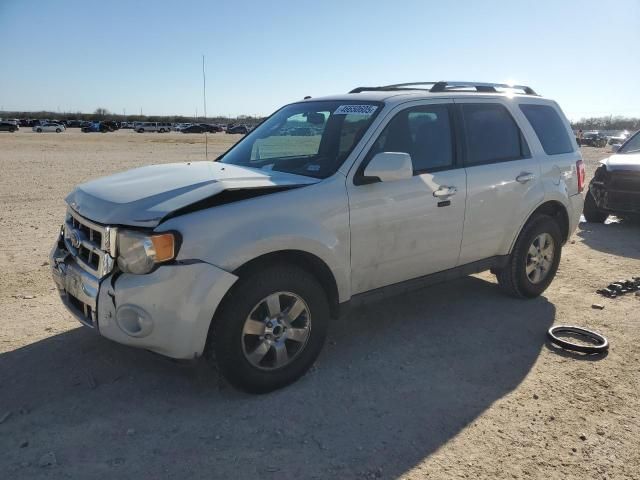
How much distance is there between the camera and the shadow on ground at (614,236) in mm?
7582

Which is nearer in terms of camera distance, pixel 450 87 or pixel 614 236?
pixel 450 87

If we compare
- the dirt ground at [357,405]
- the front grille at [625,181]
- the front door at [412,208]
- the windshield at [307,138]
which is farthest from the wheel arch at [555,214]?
the front grille at [625,181]

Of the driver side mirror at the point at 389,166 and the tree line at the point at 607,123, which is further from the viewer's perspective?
the tree line at the point at 607,123

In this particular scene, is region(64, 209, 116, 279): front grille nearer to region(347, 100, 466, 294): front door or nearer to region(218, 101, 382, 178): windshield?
region(218, 101, 382, 178): windshield

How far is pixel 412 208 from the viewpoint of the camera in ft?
13.4

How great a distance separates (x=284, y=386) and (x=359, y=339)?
1.03 meters

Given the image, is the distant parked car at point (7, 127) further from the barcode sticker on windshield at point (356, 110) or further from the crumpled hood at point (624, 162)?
the barcode sticker on windshield at point (356, 110)

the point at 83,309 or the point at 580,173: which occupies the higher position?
the point at 580,173

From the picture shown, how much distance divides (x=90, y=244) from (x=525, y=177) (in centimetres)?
372

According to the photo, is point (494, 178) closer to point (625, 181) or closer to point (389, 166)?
point (389, 166)

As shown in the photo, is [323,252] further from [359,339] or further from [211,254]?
[359,339]

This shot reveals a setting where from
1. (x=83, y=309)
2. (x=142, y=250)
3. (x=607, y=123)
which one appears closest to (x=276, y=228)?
(x=142, y=250)

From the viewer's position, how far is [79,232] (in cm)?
358

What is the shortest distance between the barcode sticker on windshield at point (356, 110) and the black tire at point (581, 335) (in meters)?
2.34
